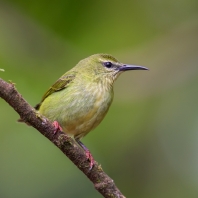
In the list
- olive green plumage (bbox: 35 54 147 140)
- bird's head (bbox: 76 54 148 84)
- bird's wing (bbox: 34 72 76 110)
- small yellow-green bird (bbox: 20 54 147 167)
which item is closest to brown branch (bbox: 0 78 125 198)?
small yellow-green bird (bbox: 20 54 147 167)

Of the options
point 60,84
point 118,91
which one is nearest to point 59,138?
point 60,84

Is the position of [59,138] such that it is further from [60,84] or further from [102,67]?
[102,67]

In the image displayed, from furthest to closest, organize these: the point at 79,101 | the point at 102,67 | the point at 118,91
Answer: the point at 118,91
the point at 102,67
the point at 79,101

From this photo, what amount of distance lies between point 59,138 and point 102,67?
2.25 m

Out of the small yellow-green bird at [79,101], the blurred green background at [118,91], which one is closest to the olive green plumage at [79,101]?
the small yellow-green bird at [79,101]

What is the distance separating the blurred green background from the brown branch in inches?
67.1

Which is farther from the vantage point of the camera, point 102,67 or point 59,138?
point 102,67

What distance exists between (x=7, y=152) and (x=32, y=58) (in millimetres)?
1464

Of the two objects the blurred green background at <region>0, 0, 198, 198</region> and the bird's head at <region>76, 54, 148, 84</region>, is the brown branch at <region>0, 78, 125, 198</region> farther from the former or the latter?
the bird's head at <region>76, 54, 148, 84</region>

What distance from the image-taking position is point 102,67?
560 cm

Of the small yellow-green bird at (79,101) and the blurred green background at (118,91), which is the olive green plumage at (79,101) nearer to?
the small yellow-green bird at (79,101)

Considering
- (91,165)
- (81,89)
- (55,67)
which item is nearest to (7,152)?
(81,89)

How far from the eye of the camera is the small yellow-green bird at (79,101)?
4.88m

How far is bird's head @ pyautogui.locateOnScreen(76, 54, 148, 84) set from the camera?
17.8ft
